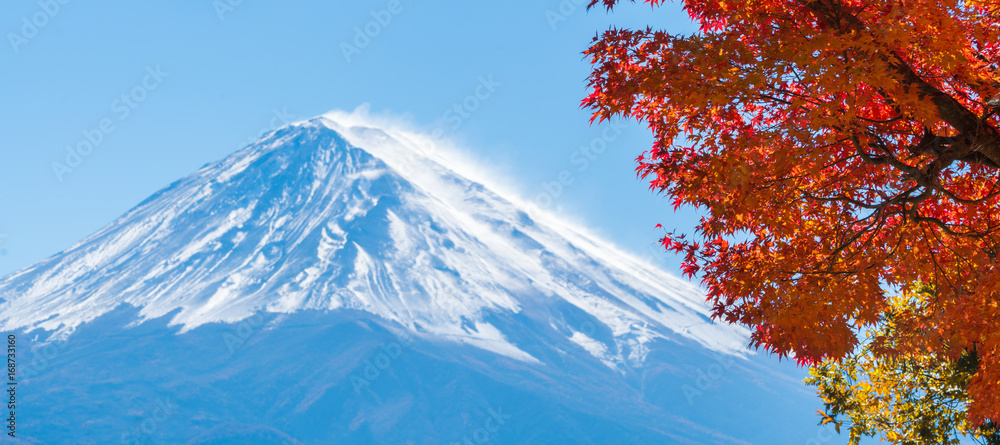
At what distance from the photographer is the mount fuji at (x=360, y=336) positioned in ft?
394

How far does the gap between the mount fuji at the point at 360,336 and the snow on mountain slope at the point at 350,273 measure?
1.87 ft

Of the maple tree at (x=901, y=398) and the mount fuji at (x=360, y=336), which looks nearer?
the maple tree at (x=901, y=398)

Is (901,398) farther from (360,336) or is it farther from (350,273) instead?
(350,273)

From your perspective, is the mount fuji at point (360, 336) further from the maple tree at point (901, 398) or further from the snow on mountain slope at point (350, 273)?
the maple tree at point (901, 398)

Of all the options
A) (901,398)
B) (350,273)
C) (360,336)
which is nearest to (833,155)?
(901,398)

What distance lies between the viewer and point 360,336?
13562 cm

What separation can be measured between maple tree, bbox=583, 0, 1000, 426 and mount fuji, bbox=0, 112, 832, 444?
11605cm

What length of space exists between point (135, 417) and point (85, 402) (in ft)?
30.6

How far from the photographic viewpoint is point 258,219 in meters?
185

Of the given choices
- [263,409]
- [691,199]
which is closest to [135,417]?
[263,409]

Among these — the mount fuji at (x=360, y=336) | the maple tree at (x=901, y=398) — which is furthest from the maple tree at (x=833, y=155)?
the mount fuji at (x=360, y=336)

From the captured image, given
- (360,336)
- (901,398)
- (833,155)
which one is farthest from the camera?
(360,336)

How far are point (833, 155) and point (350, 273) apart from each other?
511 ft

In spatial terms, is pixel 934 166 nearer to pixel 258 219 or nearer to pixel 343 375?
pixel 343 375
